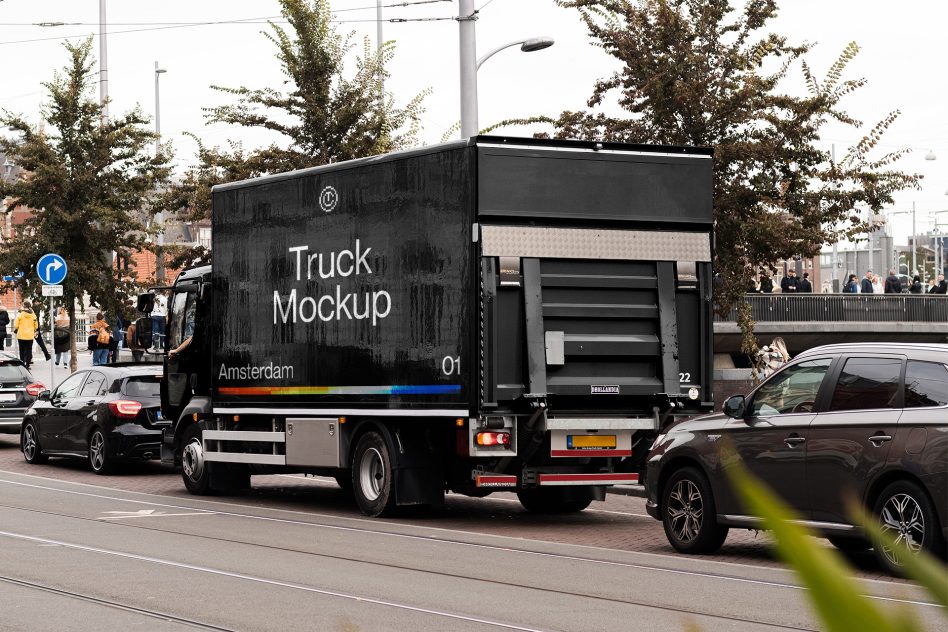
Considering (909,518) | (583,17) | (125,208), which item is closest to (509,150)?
(909,518)

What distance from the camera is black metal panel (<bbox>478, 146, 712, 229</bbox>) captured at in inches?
512

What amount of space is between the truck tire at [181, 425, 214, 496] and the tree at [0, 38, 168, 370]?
14098mm

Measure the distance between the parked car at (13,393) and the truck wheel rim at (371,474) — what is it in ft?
35.8

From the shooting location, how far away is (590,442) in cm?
1331

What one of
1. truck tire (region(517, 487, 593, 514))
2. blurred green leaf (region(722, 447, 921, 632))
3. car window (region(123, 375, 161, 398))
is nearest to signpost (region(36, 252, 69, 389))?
car window (region(123, 375, 161, 398))

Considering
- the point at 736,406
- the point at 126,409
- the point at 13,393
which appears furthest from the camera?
the point at 13,393

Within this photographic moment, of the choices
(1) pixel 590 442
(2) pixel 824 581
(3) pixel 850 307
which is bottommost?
(1) pixel 590 442

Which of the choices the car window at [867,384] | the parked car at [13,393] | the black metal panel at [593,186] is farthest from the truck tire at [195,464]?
the car window at [867,384]

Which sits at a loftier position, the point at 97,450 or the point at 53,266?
the point at 53,266

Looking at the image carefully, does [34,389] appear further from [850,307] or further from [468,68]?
[850,307]

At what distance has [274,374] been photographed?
1558 cm

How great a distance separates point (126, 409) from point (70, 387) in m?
1.95

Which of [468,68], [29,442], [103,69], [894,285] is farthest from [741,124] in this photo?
[894,285]

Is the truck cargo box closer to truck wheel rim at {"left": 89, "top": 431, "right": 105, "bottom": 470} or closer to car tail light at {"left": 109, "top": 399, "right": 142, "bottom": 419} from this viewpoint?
car tail light at {"left": 109, "top": 399, "right": 142, "bottom": 419}
